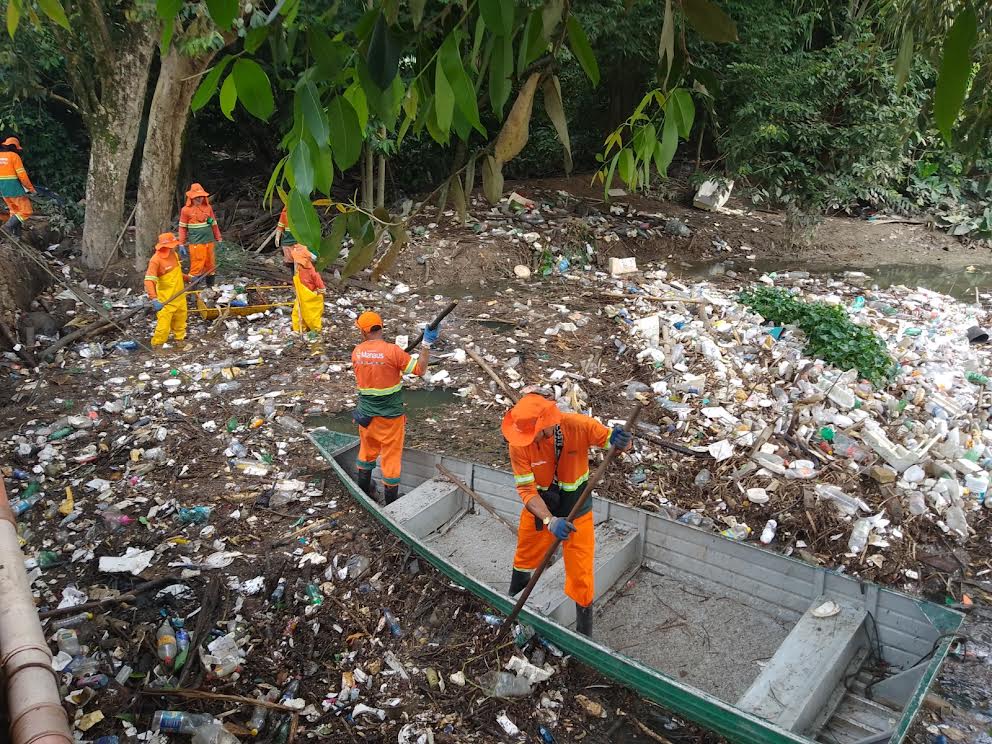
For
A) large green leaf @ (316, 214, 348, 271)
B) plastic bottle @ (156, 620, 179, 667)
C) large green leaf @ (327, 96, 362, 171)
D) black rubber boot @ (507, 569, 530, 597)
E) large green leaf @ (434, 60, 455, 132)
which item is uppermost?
large green leaf @ (434, 60, 455, 132)

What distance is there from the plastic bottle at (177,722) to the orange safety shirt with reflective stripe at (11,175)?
1024 centimetres

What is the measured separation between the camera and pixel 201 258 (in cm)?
1001

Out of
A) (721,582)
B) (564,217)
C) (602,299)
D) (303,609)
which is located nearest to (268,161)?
(564,217)

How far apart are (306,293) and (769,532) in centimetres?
567

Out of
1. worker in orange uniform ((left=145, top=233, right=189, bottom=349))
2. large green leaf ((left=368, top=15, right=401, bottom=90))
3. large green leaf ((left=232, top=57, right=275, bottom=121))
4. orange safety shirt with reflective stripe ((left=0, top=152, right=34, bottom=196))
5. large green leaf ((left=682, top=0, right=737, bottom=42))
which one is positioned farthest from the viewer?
orange safety shirt with reflective stripe ((left=0, top=152, right=34, bottom=196))

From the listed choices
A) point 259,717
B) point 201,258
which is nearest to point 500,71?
point 259,717

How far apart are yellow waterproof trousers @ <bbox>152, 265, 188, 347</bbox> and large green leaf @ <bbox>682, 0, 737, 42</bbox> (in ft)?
26.8

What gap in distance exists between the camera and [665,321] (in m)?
9.13

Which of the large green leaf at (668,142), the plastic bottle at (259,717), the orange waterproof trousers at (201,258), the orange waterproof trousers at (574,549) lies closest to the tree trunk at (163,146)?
the orange waterproof trousers at (201,258)

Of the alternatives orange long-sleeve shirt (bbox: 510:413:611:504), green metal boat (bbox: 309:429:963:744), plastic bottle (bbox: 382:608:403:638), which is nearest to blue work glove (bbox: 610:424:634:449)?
orange long-sleeve shirt (bbox: 510:413:611:504)

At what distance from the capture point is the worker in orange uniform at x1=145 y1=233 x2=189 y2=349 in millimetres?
8484

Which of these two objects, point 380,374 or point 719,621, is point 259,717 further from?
point 719,621

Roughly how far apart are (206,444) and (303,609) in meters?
2.57

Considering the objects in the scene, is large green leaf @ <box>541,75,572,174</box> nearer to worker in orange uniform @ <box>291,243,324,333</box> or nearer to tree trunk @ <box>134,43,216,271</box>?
worker in orange uniform @ <box>291,243,324,333</box>
